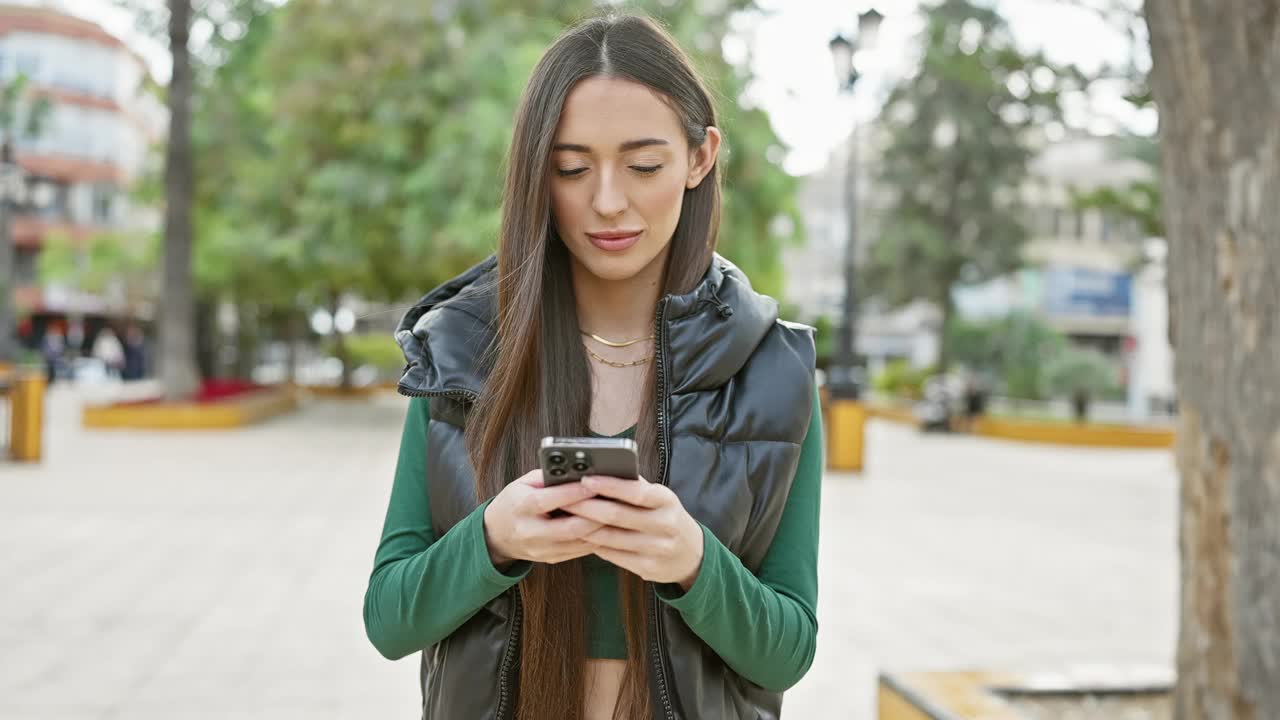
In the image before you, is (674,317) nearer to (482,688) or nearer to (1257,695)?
(482,688)

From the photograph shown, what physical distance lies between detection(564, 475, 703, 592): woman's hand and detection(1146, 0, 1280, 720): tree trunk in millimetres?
2242

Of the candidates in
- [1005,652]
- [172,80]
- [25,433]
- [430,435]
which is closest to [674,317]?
[430,435]

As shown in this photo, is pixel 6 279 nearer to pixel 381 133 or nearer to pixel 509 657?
pixel 381 133

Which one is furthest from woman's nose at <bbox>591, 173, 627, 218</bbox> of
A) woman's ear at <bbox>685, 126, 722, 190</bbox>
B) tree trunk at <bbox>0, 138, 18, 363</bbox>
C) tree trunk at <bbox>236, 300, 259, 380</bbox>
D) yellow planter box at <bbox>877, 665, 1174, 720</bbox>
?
tree trunk at <bbox>236, 300, 259, 380</bbox>

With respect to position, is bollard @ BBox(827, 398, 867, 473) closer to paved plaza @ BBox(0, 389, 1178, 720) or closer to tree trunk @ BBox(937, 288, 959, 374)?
paved plaza @ BBox(0, 389, 1178, 720)

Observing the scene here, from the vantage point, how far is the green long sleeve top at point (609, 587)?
5.16ft

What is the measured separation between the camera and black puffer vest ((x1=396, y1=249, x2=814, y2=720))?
1.67 metres

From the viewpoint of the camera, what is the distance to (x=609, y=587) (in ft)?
5.74

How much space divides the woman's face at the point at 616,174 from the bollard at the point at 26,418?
43.9ft

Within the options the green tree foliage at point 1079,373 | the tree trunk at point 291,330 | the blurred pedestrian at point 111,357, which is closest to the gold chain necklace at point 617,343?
the green tree foliage at point 1079,373

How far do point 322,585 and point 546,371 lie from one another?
5957 mm

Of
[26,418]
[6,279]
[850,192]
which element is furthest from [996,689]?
[6,279]

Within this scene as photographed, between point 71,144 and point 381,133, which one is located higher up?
point 71,144

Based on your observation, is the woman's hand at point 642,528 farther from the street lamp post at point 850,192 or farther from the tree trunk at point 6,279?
the tree trunk at point 6,279
